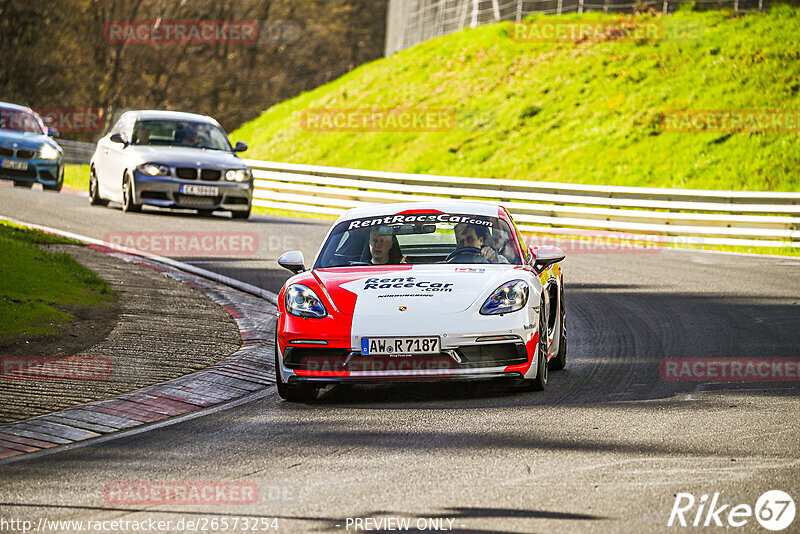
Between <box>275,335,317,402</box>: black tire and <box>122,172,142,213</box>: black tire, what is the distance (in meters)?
13.4

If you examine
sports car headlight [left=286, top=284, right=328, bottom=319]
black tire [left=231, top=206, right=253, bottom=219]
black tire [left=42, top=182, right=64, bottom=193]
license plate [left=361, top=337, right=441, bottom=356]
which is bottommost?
black tire [left=42, top=182, right=64, bottom=193]

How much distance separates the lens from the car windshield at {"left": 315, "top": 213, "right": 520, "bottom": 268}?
360 inches

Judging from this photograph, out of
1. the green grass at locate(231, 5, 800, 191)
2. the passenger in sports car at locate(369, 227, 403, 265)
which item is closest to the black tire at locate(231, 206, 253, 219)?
the green grass at locate(231, 5, 800, 191)

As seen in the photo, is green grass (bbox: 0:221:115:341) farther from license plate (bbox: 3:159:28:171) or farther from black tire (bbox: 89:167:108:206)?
license plate (bbox: 3:159:28:171)

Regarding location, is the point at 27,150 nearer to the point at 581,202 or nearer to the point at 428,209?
the point at 581,202

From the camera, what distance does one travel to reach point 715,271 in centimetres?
1691

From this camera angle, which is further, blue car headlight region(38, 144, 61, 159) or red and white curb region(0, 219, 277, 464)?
blue car headlight region(38, 144, 61, 159)

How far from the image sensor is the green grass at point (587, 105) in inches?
1082

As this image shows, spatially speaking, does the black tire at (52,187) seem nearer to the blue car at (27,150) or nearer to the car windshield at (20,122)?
the blue car at (27,150)

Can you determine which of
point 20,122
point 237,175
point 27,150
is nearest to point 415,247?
point 237,175

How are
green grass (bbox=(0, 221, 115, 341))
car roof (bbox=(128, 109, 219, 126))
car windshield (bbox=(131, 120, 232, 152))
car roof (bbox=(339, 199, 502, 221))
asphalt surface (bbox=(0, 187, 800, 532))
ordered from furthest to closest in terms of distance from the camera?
1. car roof (bbox=(128, 109, 219, 126))
2. car windshield (bbox=(131, 120, 232, 152))
3. green grass (bbox=(0, 221, 115, 341))
4. car roof (bbox=(339, 199, 502, 221))
5. asphalt surface (bbox=(0, 187, 800, 532))

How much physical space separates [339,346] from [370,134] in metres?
28.5

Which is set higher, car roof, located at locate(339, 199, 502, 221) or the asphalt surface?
car roof, located at locate(339, 199, 502, 221)

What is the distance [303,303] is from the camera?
8477 mm
